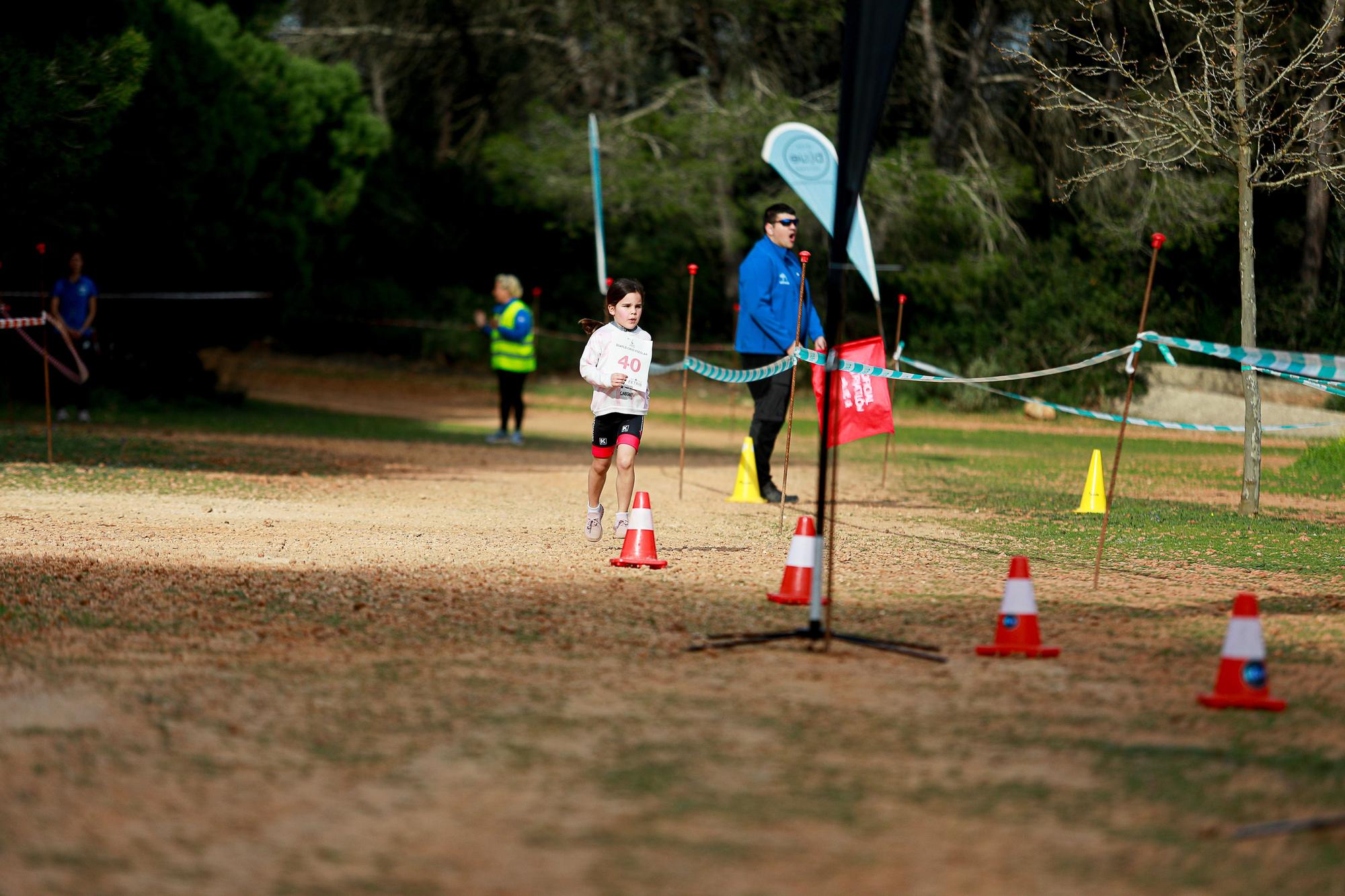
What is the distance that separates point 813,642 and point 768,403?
563 centimetres

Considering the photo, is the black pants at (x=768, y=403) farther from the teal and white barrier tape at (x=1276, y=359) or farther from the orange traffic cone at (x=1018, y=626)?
the orange traffic cone at (x=1018, y=626)

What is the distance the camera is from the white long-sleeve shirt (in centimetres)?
960

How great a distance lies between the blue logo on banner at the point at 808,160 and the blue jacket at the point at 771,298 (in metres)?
5.00

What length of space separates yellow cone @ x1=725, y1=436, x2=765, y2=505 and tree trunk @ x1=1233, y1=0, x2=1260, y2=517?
12.7 ft

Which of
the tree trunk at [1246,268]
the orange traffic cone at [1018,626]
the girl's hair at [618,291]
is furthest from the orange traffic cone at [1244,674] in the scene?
the tree trunk at [1246,268]

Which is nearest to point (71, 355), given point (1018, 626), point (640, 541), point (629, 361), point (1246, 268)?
point (629, 361)

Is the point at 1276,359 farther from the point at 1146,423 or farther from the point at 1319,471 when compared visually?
the point at 1319,471

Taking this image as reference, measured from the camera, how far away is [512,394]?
60.5 ft

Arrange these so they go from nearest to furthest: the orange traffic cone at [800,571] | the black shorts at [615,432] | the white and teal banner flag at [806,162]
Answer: the orange traffic cone at [800,571], the black shorts at [615,432], the white and teal banner flag at [806,162]

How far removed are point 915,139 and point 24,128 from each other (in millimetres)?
16265

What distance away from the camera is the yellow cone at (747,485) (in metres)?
12.6

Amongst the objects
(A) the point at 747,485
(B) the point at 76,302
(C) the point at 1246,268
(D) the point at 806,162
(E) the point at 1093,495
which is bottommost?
(A) the point at 747,485

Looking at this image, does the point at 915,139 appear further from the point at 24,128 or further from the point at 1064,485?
the point at 24,128

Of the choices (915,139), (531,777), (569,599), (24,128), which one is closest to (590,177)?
(915,139)
